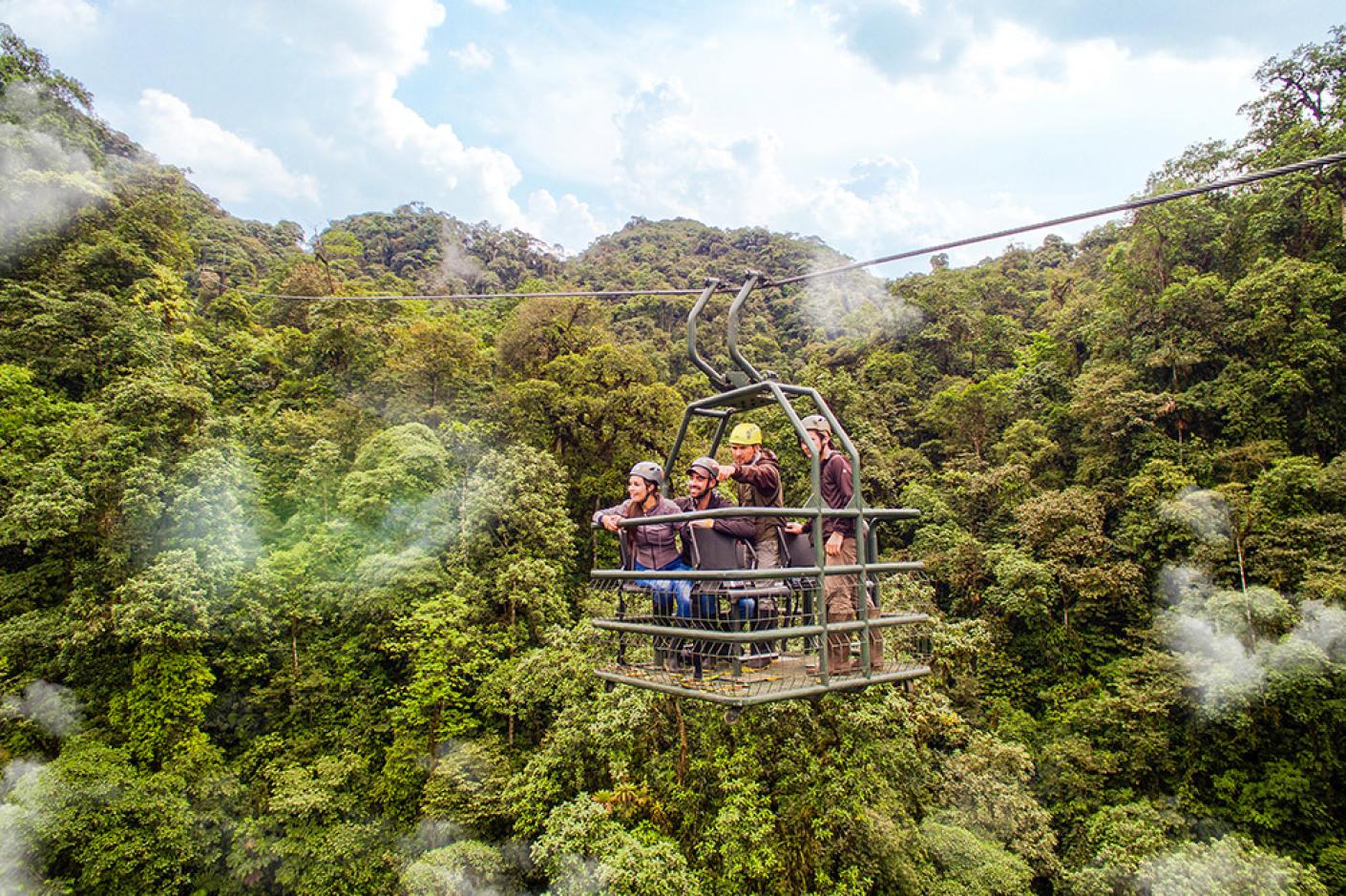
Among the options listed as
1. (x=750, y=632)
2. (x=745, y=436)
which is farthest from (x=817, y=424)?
(x=750, y=632)

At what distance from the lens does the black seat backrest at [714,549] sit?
3.36 metres

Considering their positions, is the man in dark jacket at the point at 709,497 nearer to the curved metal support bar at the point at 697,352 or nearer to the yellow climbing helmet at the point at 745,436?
the yellow climbing helmet at the point at 745,436

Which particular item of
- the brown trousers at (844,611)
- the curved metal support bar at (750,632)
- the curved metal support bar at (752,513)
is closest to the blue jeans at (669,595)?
the curved metal support bar at (750,632)

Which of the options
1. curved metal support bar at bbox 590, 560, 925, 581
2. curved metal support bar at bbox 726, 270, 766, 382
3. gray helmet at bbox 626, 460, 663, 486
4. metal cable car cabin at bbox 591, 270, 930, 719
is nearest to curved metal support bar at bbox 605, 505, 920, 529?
metal cable car cabin at bbox 591, 270, 930, 719

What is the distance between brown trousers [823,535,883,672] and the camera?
3.29 meters

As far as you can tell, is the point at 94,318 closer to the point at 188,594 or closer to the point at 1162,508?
the point at 188,594

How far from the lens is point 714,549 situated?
3.37m

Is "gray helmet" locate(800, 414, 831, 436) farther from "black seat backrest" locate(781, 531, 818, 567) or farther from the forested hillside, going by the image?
the forested hillside

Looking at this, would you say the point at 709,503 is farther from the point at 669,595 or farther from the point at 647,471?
the point at 669,595

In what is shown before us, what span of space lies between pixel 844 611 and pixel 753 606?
0.52 meters

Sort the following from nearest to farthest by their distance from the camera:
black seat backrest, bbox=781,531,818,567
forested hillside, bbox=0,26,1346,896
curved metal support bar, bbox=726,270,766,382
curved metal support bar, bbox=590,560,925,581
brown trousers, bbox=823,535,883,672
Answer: curved metal support bar, bbox=590,560,925,581 < curved metal support bar, bbox=726,270,766,382 < brown trousers, bbox=823,535,883,672 < black seat backrest, bbox=781,531,818,567 < forested hillside, bbox=0,26,1346,896

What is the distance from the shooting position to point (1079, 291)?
25797 millimetres

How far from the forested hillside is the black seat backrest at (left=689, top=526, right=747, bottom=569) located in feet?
23.1

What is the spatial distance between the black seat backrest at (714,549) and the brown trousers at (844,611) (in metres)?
0.45
